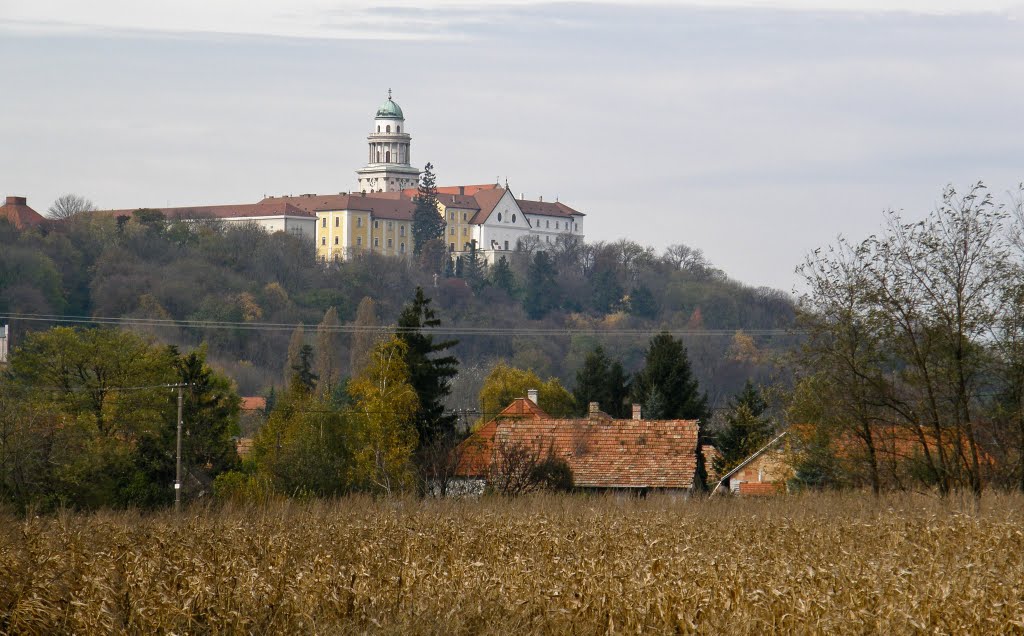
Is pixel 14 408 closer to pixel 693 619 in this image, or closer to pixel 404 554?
pixel 404 554

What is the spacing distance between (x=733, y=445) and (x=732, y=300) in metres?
78.4

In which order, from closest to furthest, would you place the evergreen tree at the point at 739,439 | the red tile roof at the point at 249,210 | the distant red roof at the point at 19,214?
the evergreen tree at the point at 739,439 → the distant red roof at the point at 19,214 → the red tile roof at the point at 249,210

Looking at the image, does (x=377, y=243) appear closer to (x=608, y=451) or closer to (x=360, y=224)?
(x=360, y=224)

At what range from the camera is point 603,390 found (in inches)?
2336

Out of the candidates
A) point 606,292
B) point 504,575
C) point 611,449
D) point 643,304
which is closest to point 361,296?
point 606,292

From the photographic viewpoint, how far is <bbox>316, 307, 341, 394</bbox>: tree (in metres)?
91.2

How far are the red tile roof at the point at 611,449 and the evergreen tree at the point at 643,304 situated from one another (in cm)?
9454

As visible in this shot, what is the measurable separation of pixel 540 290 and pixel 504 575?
411 ft

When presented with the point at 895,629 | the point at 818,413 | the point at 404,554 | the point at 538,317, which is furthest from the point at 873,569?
the point at 538,317

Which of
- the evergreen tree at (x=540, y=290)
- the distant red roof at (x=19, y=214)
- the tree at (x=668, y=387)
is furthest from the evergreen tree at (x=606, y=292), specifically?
the tree at (x=668, y=387)

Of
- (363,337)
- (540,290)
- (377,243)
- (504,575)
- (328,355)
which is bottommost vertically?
(504,575)

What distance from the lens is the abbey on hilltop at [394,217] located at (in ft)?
519

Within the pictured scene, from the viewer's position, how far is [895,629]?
31.9ft

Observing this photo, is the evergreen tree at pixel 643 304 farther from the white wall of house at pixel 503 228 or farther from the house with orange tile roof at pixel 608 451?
the house with orange tile roof at pixel 608 451
